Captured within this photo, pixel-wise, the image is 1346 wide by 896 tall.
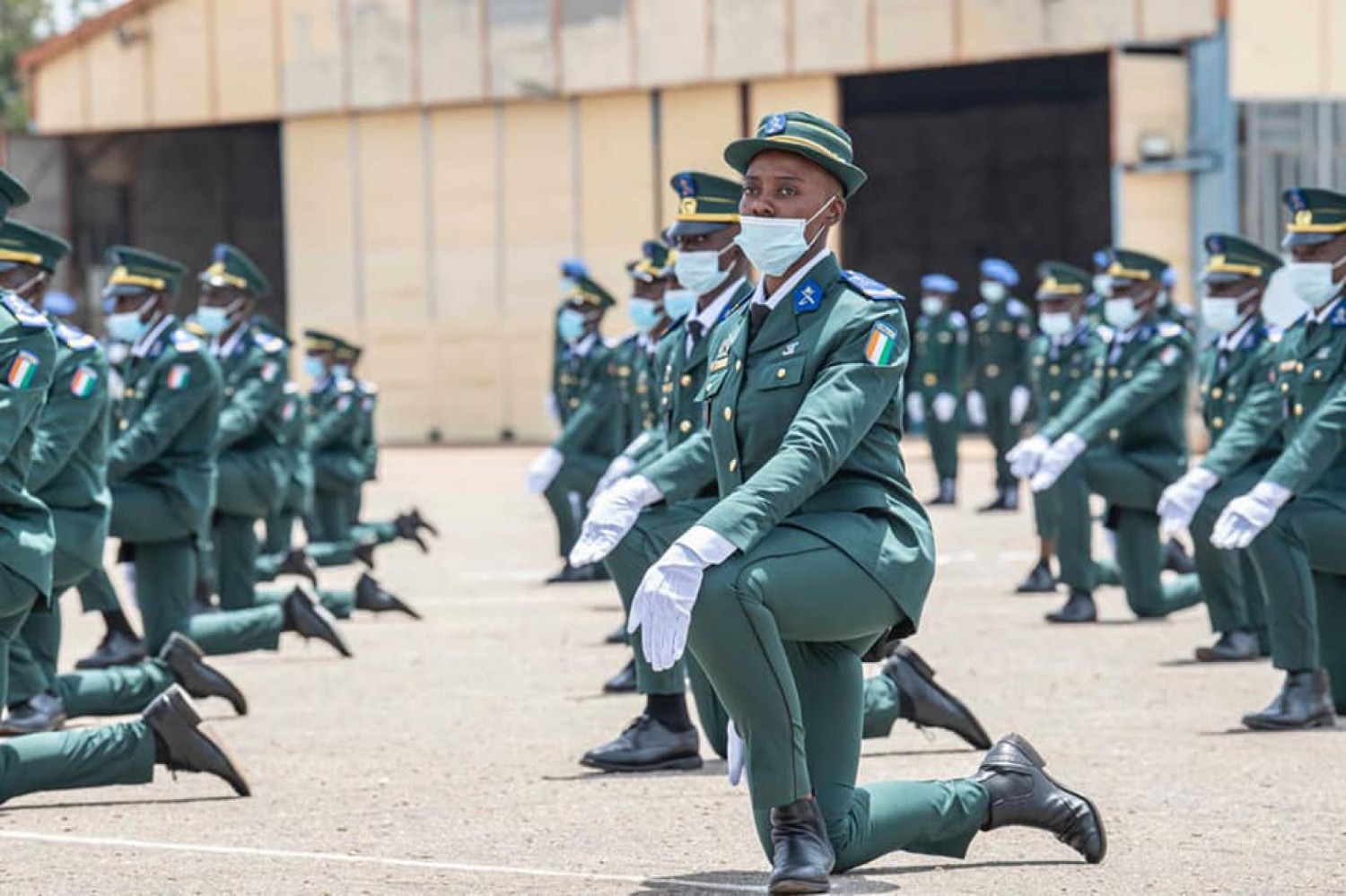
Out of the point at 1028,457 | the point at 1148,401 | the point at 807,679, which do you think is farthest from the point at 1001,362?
the point at 807,679

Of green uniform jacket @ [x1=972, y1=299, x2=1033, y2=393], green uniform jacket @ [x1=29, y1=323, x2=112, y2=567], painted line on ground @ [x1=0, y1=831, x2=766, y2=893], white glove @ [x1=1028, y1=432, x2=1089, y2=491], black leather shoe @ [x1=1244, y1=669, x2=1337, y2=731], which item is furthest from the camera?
green uniform jacket @ [x1=972, y1=299, x2=1033, y2=393]

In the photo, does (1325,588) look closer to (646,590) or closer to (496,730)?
(496,730)

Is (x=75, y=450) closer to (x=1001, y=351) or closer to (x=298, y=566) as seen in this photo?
(x=298, y=566)

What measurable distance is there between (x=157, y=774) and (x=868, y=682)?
2.37 meters

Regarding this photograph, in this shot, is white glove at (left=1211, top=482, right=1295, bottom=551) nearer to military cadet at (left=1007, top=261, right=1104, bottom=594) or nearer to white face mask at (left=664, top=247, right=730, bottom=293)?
white face mask at (left=664, top=247, right=730, bottom=293)

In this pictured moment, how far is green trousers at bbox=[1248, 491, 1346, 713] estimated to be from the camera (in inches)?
366

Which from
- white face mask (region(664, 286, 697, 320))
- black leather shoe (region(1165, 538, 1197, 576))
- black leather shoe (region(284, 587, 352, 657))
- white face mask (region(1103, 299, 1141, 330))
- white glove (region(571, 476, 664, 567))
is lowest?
black leather shoe (region(1165, 538, 1197, 576))

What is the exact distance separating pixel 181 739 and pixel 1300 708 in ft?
13.0

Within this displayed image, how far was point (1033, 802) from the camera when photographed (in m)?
6.58

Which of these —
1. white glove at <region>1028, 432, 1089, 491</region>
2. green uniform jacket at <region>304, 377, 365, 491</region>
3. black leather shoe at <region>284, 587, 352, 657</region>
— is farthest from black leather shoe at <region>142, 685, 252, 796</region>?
green uniform jacket at <region>304, 377, 365, 491</region>

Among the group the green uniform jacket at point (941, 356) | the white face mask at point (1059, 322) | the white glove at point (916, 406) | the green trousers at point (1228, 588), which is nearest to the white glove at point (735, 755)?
the green trousers at point (1228, 588)

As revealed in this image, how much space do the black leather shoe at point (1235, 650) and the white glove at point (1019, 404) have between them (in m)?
12.4

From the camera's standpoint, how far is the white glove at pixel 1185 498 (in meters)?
9.84

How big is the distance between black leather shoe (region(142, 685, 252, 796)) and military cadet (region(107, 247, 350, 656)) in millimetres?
3452
